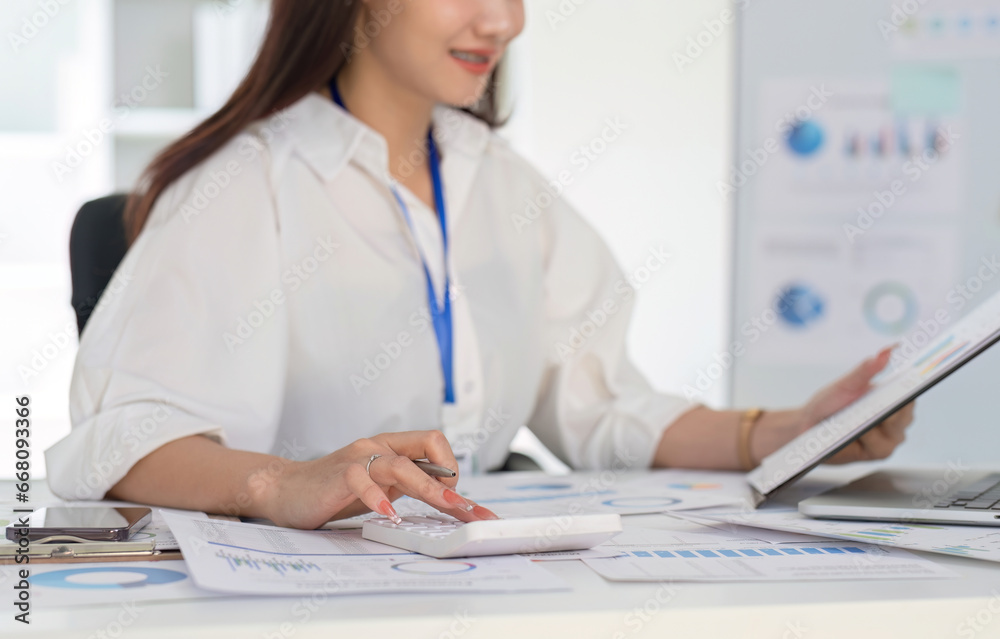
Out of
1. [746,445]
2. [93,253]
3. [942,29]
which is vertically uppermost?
[942,29]

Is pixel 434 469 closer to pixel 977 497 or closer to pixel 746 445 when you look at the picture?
pixel 977 497

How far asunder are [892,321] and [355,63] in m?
1.82

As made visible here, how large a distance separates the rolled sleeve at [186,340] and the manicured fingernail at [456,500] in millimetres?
396

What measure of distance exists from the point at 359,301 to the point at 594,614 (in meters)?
0.84

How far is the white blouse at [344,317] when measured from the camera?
1108mm

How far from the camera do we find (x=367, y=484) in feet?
2.56

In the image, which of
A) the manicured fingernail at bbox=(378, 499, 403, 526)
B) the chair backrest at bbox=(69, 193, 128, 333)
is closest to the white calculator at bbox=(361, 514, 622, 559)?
the manicured fingernail at bbox=(378, 499, 403, 526)

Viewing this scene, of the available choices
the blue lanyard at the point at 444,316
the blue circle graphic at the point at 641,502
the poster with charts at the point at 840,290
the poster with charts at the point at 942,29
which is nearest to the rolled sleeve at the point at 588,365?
the blue lanyard at the point at 444,316

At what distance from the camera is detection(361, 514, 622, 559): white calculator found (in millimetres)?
691

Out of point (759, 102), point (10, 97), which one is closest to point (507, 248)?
point (759, 102)

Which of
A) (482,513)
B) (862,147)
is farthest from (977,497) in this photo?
(862,147)

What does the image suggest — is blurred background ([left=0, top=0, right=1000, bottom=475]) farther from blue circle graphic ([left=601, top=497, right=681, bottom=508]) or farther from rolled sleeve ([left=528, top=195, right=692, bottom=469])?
blue circle graphic ([left=601, top=497, right=681, bottom=508])

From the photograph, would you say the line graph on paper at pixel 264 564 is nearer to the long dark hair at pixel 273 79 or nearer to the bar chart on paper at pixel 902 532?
the bar chart on paper at pixel 902 532

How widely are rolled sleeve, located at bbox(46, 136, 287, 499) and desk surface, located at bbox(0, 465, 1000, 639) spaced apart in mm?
456
